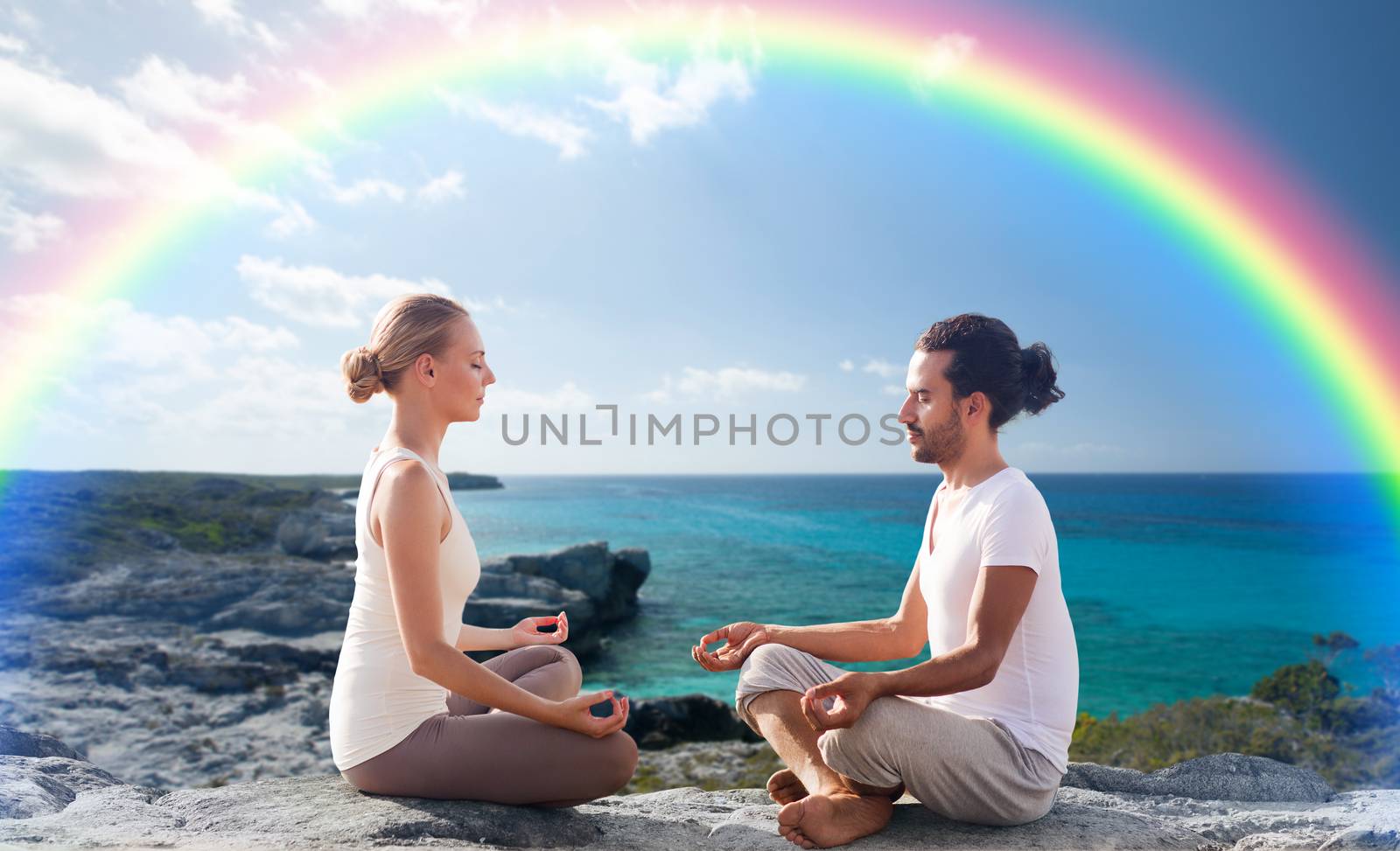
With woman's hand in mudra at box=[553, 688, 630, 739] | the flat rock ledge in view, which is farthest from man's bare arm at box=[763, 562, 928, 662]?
woman's hand in mudra at box=[553, 688, 630, 739]

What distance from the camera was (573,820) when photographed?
3.13 meters

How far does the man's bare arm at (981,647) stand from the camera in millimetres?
2736

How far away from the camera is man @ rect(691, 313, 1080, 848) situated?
9.14ft

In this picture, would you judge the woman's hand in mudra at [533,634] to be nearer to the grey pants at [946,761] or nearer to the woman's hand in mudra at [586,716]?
the woman's hand in mudra at [586,716]

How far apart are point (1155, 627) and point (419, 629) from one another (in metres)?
40.6

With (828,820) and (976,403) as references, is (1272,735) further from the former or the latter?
(828,820)

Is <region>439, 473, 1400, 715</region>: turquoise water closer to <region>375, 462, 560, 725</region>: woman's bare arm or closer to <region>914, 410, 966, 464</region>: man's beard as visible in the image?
<region>914, 410, 966, 464</region>: man's beard

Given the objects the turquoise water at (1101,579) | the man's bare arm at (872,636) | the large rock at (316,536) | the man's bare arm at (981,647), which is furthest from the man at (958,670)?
the large rock at (316,536)

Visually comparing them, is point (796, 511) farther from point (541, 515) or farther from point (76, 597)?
point (76, 597)

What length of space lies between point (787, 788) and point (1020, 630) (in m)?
1.20

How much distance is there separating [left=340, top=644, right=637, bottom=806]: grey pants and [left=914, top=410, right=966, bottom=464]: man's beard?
5.28ft

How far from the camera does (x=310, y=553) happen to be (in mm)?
32062

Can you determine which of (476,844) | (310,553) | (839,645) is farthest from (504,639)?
(310,553)

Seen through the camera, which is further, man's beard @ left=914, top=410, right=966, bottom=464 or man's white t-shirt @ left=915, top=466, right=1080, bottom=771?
man's beard @ left=914, top=410, right=966, bottom=464
